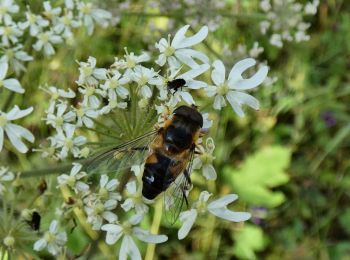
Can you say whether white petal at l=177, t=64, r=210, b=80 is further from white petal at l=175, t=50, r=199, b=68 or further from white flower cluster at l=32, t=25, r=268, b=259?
white petal at l=175, t=50, r=199, b=68

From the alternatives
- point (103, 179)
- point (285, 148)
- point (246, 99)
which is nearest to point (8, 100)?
point (103, 179)

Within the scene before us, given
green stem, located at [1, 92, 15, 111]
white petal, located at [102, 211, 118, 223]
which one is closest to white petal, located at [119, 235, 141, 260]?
white petal, located at [102, 211, 118, 223]

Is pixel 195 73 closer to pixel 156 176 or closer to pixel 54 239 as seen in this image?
pixel 156 176

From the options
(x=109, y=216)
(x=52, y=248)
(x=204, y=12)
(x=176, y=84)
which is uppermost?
(x=176, y=84)

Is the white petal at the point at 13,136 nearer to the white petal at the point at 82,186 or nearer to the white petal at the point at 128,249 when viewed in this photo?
the white petal at the point at 82,186

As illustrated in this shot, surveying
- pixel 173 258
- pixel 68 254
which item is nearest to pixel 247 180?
pixel 173 258

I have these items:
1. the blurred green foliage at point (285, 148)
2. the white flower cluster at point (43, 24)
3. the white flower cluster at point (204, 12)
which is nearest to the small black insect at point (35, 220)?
the white flower cluster at point (43, 24)
